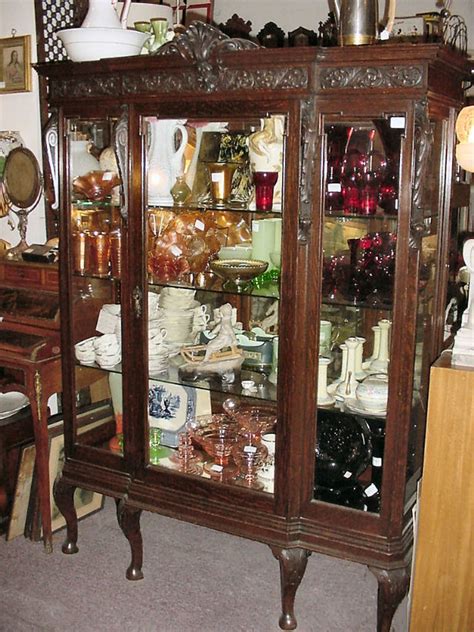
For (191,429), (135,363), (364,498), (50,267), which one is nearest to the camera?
(364,498)

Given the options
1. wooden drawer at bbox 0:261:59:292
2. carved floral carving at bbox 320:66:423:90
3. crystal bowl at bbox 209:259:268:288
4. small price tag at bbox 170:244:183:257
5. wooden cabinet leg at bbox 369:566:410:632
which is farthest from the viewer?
wooden drawer at bbox 0:261:59:292

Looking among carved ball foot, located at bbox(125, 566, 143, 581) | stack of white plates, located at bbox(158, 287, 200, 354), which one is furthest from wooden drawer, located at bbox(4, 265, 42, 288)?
carved ball foot, located at bbox(125, 566, 143, 581)

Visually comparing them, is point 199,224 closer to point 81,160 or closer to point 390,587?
point 81,160

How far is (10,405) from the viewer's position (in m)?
3.11

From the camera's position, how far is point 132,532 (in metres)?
2.57

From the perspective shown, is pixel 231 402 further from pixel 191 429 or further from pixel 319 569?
pixel 319 569

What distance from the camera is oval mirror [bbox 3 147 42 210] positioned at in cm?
327

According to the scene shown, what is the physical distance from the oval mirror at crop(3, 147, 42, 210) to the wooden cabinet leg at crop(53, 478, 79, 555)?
1.31 metres

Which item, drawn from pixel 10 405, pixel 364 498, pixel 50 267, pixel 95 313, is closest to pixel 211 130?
pixel 95 313

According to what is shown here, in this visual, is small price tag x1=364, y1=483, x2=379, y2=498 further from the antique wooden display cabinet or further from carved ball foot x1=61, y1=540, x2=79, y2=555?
carved ball foot x1=61, y1=540, x2=79, y2=555

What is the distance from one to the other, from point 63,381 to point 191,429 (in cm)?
50

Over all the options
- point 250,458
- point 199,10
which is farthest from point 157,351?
point 199,10

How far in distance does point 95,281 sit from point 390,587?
4.63ft

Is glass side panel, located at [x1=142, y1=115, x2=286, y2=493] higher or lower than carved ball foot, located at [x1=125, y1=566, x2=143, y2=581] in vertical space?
higher
